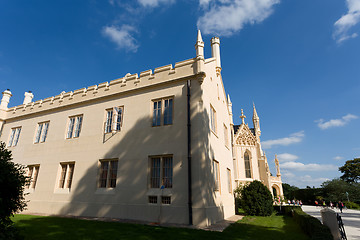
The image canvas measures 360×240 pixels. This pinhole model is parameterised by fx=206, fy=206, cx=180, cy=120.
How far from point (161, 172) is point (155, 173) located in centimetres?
53

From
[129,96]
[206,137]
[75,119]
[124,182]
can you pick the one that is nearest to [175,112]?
[206,137]

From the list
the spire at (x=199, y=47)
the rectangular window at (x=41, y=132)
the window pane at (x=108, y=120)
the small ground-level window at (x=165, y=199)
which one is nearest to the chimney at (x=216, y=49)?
the spire at (x=199, y=47)

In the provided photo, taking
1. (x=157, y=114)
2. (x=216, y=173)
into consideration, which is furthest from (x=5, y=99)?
(x=216, y=173)

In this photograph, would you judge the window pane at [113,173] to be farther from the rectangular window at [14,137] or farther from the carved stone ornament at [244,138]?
the carved stone ornament at [244,138]

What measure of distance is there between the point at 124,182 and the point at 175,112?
5816 millimetres

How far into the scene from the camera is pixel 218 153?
609 inches

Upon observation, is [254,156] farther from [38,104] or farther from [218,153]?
[38,104]

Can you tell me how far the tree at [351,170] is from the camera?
189ft

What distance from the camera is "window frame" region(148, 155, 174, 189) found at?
1273cm

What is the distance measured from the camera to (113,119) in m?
15.8

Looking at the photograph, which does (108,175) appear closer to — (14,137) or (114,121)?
(114,121)

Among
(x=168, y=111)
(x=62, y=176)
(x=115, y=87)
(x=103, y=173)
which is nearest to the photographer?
(x=168, y=111)

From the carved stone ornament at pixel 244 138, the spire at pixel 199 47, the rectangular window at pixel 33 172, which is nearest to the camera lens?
the spire at pixel 199 47

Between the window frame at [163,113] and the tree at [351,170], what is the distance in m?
67.1
